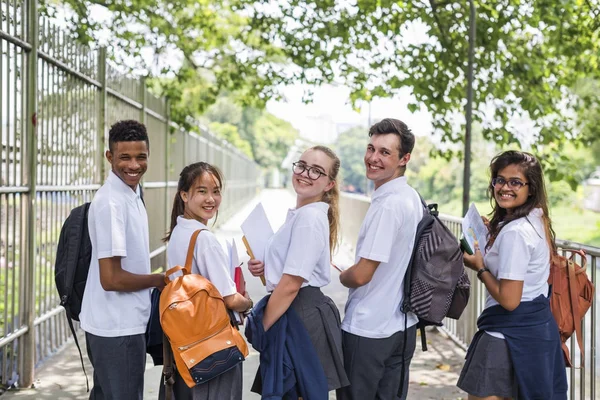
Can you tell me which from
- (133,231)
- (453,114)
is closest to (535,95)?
(453,114)

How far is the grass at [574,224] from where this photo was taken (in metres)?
30.9

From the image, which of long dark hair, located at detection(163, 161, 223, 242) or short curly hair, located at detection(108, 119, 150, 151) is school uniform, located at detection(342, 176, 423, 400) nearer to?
long dark hair, located at detection(163, 161, 223, 242)

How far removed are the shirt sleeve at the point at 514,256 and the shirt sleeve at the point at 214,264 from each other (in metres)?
1.31

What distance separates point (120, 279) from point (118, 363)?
1.36 ft

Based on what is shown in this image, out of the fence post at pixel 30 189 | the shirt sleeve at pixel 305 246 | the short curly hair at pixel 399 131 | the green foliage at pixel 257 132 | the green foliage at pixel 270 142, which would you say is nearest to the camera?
the shirt sleeve at pixel 305 246

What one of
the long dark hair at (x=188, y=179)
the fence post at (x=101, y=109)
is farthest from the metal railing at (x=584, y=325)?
the fence post at (x=101, y=109)

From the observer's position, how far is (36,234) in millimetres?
6098

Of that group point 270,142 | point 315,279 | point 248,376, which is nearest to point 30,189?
point 248,376

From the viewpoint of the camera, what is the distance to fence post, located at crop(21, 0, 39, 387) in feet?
19.1

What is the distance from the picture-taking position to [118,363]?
3543mm

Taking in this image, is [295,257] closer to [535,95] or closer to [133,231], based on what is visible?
[133,231]

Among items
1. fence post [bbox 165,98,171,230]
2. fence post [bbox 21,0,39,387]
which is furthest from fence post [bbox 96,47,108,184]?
fence post [bbox 165,98,171,230]

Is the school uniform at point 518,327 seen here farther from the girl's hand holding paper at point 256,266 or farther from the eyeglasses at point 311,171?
the girl's hand holding paper at point 256,266

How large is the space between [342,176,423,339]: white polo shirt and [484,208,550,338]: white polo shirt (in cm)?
47
